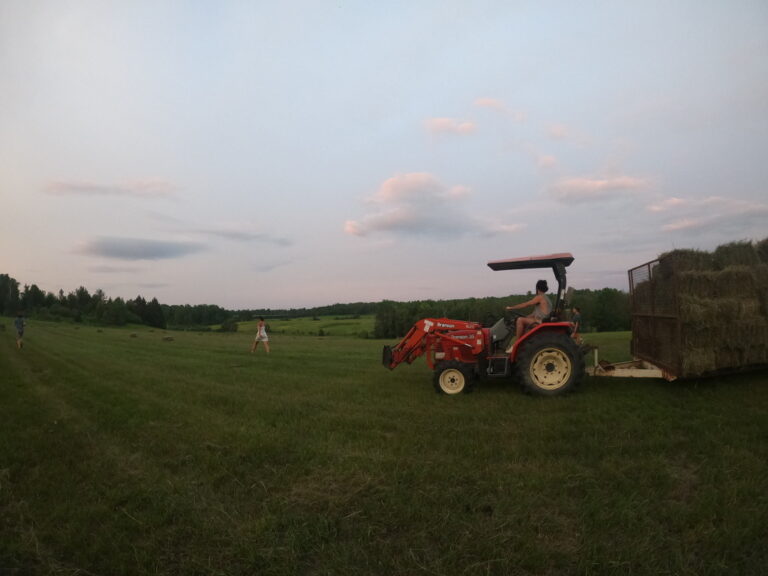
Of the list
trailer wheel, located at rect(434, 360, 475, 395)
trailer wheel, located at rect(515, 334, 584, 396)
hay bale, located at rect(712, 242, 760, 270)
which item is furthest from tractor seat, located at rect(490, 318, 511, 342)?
hay bale, located at rect(712, 242, 760, 270)

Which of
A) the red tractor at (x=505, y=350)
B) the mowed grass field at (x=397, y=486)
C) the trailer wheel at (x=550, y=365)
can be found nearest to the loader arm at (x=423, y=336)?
the red tractor at (x=505, y=350)

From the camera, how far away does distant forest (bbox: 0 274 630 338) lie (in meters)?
39.8

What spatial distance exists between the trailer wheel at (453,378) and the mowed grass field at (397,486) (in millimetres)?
393

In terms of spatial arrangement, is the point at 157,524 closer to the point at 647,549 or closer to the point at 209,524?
the point at 209,524

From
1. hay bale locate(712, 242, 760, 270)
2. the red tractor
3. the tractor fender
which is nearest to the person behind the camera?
hay bale locate(712, 242, 760, 270)

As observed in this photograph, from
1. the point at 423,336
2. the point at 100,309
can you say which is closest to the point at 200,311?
the point at 100,309

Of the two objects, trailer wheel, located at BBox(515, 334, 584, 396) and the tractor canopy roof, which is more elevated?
the tractor canopy roof

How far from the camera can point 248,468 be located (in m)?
4.07

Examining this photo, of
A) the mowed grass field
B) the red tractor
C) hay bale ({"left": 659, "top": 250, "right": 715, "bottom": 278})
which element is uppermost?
hay bale ({"left": 659, "top": 250, "right": 715, "bottom": 278})

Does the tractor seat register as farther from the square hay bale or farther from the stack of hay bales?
the stack of hay bales

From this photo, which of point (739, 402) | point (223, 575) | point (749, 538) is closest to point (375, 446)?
point (223, 575)

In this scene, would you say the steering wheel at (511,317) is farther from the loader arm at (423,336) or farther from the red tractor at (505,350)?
the loader arm at (423,336)

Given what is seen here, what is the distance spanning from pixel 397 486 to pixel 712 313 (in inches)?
202

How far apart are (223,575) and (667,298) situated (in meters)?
6.67
